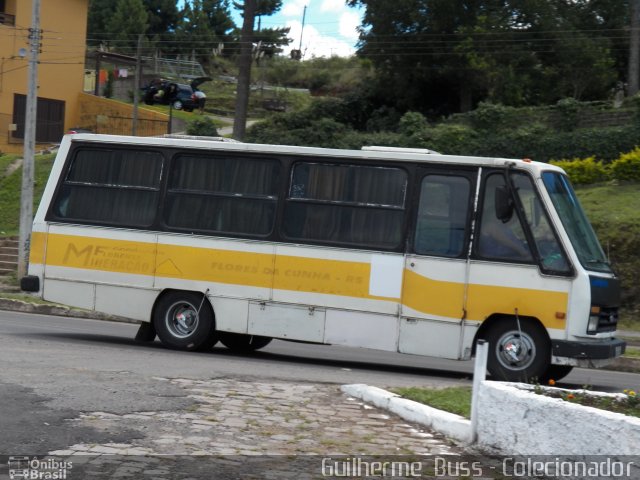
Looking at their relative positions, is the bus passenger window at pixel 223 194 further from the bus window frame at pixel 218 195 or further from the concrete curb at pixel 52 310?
the concrete curb at pixel 52 310

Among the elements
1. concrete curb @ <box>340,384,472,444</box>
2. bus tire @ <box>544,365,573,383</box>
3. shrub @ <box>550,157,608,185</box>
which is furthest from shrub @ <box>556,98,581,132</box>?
concrete curb @ <box>340,384,472,444</box>

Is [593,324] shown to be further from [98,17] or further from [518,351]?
[98,17]

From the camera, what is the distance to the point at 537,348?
11.9m

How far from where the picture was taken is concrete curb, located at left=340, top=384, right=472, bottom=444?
25.6ft

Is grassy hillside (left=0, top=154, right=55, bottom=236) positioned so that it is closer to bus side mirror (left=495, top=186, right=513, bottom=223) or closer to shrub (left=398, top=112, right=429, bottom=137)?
shrub (left=398, top=112, right=429, bottom=137)

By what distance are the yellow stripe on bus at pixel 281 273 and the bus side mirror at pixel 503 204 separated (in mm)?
879

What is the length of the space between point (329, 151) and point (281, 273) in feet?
5.83

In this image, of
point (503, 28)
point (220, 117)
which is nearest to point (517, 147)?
point (503, 28)

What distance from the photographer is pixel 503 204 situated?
1214 centimetres

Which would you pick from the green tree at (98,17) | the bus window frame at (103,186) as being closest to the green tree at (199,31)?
the green tree at (98,17)

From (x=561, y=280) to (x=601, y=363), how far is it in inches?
43.2

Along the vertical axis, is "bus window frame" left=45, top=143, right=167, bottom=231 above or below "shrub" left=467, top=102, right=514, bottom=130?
below

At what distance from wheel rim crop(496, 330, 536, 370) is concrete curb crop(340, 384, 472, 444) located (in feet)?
9.89

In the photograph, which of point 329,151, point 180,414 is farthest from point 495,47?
point 180,414
